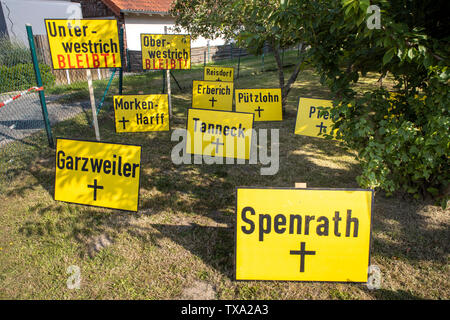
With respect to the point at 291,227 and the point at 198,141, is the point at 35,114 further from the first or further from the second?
the point at 291,227

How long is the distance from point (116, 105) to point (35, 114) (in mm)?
3569

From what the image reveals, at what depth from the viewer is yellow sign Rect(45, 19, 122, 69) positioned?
19.7 feet

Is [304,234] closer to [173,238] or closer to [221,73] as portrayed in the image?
[173,238]

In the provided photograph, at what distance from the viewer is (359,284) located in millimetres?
3275

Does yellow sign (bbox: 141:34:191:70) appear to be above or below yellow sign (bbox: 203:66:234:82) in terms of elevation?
above

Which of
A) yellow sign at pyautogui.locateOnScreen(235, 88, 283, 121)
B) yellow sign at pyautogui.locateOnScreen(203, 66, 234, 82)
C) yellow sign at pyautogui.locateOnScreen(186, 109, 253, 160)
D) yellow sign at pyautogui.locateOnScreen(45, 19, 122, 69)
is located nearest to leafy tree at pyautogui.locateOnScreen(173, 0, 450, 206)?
yellow sign at pyautogui.locateOnScreen(186, 109, 253, 160)

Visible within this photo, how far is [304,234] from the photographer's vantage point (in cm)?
311

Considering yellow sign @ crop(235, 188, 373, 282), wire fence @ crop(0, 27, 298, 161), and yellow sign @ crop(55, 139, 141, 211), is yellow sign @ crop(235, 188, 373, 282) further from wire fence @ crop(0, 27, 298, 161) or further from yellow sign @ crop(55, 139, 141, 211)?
wire fence @ crop(0, 27, 298, 161)

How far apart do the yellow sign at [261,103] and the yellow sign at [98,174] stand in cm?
425

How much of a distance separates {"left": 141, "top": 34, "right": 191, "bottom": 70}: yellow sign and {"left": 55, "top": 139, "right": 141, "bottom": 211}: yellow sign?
Result: 14.8ft

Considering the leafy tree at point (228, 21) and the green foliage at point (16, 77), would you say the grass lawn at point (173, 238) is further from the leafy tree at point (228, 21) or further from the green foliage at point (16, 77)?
the leafy tree at point (228, 21)

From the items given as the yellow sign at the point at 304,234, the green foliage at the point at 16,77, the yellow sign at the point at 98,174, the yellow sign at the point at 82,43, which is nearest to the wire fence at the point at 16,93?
the green foliage at the point at 16,77

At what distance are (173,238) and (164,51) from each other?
5.94 meters

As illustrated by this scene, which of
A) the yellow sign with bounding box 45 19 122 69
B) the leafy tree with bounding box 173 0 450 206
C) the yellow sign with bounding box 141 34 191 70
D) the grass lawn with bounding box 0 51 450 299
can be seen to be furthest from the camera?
the yellow sign with bounding box 141 34 191 70
